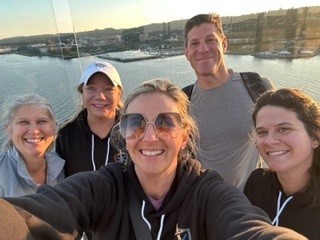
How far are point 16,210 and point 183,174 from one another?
73 cm

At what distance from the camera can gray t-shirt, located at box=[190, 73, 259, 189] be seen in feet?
7.59

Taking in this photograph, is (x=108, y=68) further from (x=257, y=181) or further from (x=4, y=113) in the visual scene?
(x=257, y=181)

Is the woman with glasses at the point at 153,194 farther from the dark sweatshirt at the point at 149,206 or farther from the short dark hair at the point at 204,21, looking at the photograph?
the short dark hair at the point at 204,21

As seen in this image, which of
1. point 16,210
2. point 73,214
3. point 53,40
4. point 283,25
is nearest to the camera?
point 16,210

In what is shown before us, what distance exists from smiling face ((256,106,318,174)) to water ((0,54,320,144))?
1.19 m

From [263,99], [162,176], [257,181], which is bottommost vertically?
[257,181]

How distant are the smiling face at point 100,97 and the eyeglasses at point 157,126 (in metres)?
0.91

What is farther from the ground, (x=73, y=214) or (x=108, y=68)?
(x=108, y=68)

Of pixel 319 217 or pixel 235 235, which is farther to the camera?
pixel 319 217

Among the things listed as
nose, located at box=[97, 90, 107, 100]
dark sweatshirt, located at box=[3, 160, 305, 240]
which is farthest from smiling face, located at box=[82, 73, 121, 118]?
dark sweatshirt, located at box=[3, 160, 305, 240]

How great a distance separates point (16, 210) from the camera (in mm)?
877

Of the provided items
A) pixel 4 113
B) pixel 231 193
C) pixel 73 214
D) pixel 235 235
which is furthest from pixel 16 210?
pixel 4 113

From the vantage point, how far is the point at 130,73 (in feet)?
22.7

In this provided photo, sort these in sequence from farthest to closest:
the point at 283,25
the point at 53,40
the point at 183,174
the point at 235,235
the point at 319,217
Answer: the point at 53,40
the point at 283,25
the point at 319,217
the point at 183,174
the point at 235,235
